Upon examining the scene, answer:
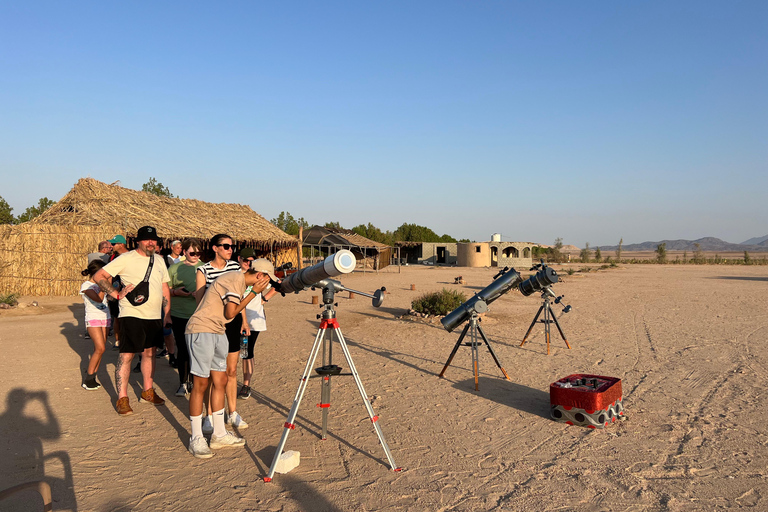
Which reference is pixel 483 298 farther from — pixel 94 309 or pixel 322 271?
pixel 94 309

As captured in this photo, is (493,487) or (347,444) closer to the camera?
(493,487)

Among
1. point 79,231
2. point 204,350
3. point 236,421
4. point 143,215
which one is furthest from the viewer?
point 143,215

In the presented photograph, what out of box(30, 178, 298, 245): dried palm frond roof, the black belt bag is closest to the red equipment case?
the black belt bag

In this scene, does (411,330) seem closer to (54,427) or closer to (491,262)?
(54,427)

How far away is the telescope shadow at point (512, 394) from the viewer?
556cm

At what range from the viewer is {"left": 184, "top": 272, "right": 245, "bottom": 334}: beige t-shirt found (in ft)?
12.8

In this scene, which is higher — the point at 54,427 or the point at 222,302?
the point at 222,302

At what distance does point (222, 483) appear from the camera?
12.0 ft

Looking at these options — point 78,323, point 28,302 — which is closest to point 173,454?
point 78,323

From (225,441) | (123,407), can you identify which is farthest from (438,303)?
(225,441)

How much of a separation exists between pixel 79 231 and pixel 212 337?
14830 mm

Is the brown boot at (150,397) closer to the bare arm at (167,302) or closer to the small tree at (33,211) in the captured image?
the bare arm at (167,302)

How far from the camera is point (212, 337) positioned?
3980mm

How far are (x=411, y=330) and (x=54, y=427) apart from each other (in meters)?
7.29
